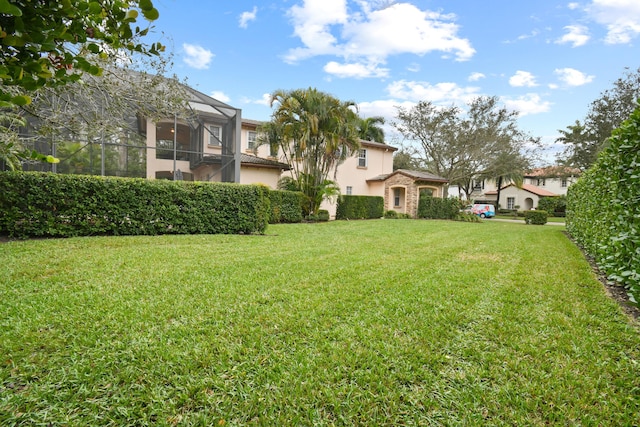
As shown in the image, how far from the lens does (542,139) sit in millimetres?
25000

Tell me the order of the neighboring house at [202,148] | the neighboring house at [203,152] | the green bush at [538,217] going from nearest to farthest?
the neighboring house at [203,152] < the neighboring house at [202,148] < the green bush at [538,217]

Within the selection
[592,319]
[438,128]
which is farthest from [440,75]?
[592,319]

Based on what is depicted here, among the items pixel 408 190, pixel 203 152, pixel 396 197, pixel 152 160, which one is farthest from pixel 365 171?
pixel 152 160

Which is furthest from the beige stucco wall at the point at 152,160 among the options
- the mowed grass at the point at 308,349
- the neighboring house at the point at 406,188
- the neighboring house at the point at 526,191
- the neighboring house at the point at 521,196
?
the neighboring house at the point at 521,196

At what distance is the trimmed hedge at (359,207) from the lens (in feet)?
57.4

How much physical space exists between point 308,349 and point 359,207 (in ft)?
52.5

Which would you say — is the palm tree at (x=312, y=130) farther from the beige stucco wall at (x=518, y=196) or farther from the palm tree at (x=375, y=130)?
the beige stucco wall at (x=518, y=196)

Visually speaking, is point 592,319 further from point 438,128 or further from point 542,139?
point 542,139

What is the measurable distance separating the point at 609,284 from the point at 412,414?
14.9 ft

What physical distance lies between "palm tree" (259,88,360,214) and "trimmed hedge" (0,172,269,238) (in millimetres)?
5745

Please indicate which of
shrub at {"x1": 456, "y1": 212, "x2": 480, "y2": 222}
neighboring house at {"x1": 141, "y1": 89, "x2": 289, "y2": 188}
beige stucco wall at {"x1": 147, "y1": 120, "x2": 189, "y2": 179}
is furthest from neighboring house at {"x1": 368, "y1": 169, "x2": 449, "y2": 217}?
beige stucco wall at {"x1": 147, "y1": 120, "x2": 189, "y2": 179}

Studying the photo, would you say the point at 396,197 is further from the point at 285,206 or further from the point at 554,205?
the point at 554,205

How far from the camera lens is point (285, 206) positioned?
1377cm

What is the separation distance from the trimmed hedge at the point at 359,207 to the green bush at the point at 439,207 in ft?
10.4
